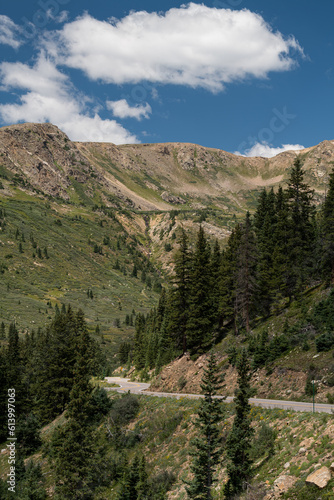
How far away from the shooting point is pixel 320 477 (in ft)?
40.3

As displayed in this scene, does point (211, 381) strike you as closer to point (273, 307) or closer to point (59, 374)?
point (273, 307)

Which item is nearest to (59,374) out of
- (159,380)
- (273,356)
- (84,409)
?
(159,380)

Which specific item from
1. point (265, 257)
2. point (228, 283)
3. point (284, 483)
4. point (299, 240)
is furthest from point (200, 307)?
point (284, 483)

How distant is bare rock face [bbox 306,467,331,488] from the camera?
12.0 m

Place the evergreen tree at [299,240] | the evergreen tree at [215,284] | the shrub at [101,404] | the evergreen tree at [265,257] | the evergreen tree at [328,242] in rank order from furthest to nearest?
the evergreen tree at [215,284]
the evergreen tree at [265,257]
the evergreen tree at [299,240]
the evergreen tree at [328,242]
the shrub at [101,404]

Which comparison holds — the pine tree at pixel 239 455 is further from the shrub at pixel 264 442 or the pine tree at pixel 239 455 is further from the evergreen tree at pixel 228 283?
the evergreen tree at pixel 228 283

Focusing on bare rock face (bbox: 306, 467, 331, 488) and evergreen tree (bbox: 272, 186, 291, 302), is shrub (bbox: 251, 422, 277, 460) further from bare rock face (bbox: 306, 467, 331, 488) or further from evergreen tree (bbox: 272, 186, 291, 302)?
evergreen tree (bbox: 272, 186, 291, 302)

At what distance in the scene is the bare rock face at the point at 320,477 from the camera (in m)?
12.0

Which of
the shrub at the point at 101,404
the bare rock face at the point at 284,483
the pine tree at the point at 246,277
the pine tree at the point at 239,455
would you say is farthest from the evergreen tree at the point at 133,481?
the pine tree at the point at 246,277

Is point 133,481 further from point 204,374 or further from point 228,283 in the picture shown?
point 228,283

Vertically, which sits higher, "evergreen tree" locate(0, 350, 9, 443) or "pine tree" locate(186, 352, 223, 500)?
"pine tree" locate(186, 352, 223, 500)

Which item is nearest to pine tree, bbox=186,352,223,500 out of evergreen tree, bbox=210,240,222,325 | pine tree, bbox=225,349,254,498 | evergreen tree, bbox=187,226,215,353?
pine tree, bbox=225,349,254,498

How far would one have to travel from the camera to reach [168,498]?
19.7 meters

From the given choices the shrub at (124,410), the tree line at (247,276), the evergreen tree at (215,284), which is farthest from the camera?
the evergreen tree at (215,284)
